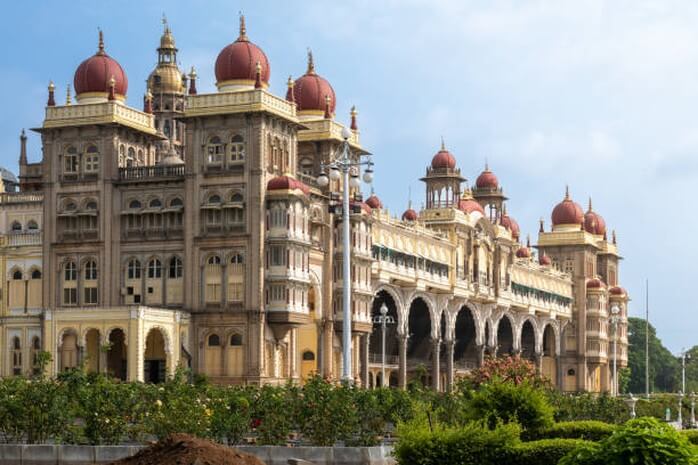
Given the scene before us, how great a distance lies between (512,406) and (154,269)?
4592 cm

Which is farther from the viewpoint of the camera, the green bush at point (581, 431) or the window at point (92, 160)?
the window at point (92, 160)

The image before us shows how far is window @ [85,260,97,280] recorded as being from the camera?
8162 centimetres

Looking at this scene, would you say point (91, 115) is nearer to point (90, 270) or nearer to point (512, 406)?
point (90, 270)

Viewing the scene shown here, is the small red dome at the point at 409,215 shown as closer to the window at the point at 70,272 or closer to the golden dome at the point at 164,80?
the golden dome at the point at 164,80

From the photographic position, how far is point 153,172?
81.2 metres

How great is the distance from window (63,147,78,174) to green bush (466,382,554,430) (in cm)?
4932

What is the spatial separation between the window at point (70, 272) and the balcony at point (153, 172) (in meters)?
5.92

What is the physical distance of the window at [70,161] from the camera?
271 feet

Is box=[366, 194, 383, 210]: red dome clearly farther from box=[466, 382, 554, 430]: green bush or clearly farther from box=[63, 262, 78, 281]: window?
box=[466, 382, 554, 430]: green bush

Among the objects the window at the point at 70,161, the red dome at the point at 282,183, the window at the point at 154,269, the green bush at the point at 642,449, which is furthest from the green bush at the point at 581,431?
the window at the point at 70,161

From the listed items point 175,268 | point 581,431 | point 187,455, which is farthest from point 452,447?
point 175,268

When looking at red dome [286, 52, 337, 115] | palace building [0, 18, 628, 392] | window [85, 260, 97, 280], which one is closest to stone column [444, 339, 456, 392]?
palace building [0, 18, 628, 392]

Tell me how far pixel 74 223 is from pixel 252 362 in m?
14.6

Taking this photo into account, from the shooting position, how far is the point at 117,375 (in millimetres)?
80438
